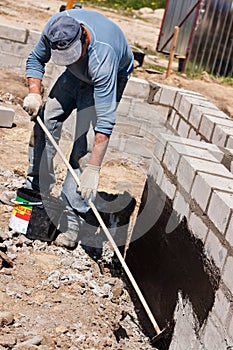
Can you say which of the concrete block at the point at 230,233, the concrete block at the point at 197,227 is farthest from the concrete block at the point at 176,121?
the concrete block at the point at 230,233

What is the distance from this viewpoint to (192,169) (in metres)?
4.04

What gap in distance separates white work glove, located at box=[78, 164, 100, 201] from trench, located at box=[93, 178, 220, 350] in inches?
16.7

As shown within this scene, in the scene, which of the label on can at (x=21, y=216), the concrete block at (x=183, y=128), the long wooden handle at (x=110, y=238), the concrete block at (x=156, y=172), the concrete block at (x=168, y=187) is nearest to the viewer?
the long wooden handle at (x=110, y=238)

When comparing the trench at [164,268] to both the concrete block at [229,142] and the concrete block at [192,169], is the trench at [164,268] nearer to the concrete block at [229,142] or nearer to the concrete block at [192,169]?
the concrete block at [192,169]

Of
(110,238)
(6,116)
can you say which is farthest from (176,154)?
(6,116)

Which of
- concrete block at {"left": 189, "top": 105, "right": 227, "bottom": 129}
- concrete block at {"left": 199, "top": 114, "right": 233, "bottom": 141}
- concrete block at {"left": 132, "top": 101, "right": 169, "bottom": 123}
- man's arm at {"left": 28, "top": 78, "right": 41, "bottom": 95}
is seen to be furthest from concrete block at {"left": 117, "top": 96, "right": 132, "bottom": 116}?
man's arm at {"left": 28, "top": 78, "right": 41, "bottom": 95}

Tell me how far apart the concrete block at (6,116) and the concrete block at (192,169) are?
326 centimetres

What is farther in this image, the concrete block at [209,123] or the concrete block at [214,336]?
the concrete block at [209,123]

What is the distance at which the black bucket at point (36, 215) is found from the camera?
15.8 feet

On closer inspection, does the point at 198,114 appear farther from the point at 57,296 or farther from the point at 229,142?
the point at 57,296

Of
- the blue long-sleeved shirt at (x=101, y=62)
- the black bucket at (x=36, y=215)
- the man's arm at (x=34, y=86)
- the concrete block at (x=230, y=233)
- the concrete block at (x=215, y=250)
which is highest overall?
the blue long-sleeved shirt at (x=101, y=62)

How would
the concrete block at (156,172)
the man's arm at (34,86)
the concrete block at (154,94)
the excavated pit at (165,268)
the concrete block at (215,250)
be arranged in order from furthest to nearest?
1. the concrete block at (154,94)
2. the man's arm at (34,86)
3. the concrete block at (156,172)
4. the excavated pit at (165,268)
5. the concrete block at (215,250)

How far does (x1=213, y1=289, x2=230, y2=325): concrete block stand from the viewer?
3410mm

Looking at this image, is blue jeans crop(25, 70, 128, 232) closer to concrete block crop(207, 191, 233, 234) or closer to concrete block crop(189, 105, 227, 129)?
concrete block crop(189, 105, 227, 129)
